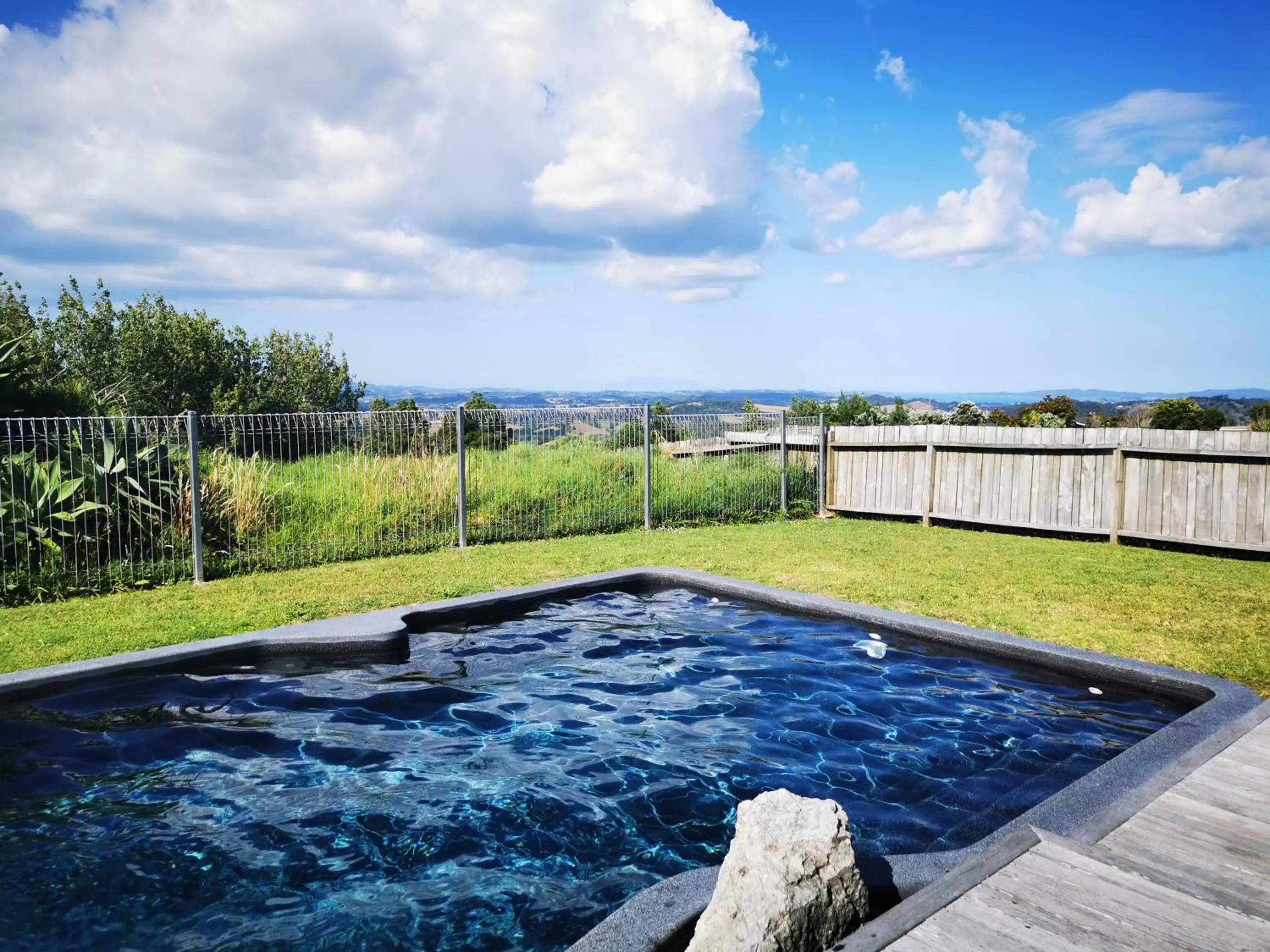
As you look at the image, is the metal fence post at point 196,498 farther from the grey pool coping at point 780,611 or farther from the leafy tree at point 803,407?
the leafy tree at point 803,407

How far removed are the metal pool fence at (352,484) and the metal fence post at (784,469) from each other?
0.04m

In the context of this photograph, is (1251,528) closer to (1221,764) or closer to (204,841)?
(1221,764)

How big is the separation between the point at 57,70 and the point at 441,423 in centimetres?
1330

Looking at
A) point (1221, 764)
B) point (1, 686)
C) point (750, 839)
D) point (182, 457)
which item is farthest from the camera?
point (182, 457)

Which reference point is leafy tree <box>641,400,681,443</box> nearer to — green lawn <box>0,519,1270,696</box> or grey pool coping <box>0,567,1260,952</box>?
green lawn <box>0,519,1270,696</box>

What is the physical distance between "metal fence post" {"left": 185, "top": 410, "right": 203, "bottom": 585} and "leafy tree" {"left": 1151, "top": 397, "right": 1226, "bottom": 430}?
2700cm

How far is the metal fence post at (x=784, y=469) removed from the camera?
47.8ft

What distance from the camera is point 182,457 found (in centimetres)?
1020

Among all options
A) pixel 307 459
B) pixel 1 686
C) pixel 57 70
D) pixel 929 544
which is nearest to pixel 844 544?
pixel 929 544

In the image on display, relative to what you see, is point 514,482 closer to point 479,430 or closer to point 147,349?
point 479,430

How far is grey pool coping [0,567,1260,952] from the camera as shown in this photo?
9.97 ft

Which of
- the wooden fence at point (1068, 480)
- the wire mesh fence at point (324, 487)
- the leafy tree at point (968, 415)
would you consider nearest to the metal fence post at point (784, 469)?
the wooden fence at point (1068, 480)

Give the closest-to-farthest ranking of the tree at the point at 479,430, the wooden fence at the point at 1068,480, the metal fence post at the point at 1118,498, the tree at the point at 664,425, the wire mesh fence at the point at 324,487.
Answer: the wire mesh fence at the point at 324,487 < the wooden fence at the point at 1068,480 < the metal fence post at the point at 1118,498 < the tree at the point at 479,430 < the tree at the point at 664,425

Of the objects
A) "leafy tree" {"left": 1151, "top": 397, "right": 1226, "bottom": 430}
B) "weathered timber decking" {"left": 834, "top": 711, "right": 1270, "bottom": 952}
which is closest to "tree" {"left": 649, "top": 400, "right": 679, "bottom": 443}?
"weathered timber decking" {"left": 834, "top": 711, "right": 1270, "bottom": 952}
